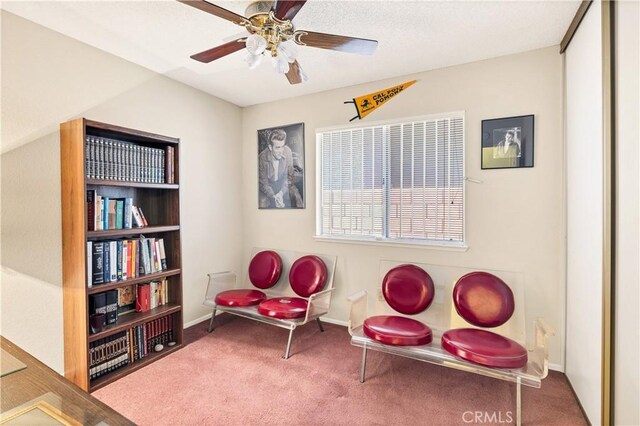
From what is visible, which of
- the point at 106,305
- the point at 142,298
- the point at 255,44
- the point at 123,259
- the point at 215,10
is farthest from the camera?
the point at 142,298

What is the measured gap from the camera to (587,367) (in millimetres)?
1884

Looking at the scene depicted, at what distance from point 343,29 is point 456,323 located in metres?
2.54

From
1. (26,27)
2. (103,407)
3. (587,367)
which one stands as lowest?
(587,367)

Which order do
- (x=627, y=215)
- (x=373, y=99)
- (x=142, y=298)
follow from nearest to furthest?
(x=627, y=215)
(x=142, y=298)
(x=373, y=99)

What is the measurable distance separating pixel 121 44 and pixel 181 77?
2.22ft

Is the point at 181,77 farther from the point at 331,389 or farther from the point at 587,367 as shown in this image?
the point at 587,367

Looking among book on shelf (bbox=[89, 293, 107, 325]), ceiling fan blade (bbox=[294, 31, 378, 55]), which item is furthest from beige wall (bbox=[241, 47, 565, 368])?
book on shelf (bbox=[89, 293, 107, 325])

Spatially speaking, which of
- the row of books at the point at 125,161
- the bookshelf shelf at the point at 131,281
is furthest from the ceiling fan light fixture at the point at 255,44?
the bookshelf shelf at the point at 131,281

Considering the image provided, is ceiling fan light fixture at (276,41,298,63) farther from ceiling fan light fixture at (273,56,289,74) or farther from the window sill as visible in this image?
the window sill

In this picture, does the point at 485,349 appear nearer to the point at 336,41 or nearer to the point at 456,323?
the point at 456,323

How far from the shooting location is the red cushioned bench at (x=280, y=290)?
9.20 feet

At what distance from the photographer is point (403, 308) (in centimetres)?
269

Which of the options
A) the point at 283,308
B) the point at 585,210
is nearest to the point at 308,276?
the point at 283,308

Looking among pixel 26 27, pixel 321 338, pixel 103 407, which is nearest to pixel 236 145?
pixel 26 27
